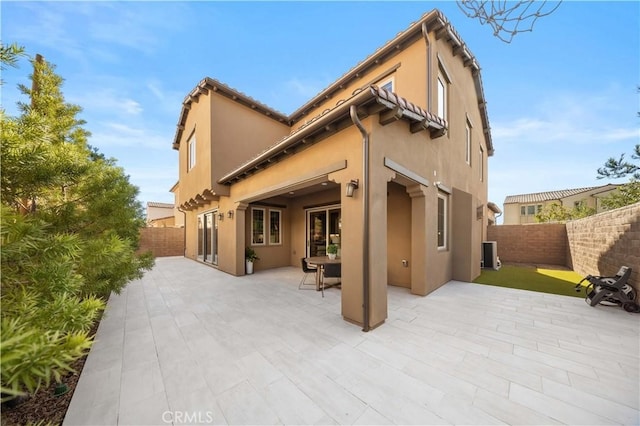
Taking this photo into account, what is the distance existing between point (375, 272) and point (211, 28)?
846cm

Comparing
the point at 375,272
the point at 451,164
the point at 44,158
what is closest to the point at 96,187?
the point at 44,158

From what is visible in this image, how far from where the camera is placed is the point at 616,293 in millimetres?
4855

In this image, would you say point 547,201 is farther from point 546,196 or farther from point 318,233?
point 318,233

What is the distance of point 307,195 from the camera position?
976cm

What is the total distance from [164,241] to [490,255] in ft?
57.0

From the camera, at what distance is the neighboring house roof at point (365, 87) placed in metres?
5.89

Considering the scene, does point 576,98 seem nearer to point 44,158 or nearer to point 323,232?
point 323,232

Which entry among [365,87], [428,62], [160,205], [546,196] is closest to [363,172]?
[365,87]

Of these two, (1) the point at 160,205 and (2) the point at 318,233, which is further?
(1) the point at 160,205

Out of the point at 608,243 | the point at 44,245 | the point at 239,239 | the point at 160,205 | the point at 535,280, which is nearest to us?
the point at 44,245

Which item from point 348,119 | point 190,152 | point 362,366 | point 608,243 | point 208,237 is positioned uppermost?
point 190,152

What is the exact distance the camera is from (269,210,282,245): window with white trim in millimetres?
10055

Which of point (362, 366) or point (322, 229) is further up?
point (322, 229)

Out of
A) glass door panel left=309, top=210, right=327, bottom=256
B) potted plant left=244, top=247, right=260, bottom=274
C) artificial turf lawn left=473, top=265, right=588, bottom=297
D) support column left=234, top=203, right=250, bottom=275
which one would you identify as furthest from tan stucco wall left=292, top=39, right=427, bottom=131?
potted plant left=244, top=247, right=260, bottom=274
